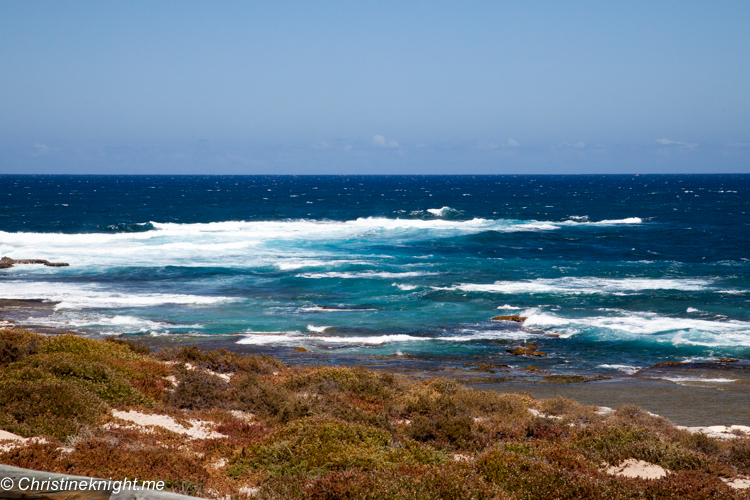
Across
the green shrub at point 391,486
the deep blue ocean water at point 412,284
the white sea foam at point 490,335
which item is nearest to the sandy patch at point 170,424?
the green shrub at point 391,486

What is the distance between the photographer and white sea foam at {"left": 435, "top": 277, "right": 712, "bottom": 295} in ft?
115

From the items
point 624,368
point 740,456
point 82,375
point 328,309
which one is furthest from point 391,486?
point 328,309

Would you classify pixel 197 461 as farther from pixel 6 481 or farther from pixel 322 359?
pixel 322 359

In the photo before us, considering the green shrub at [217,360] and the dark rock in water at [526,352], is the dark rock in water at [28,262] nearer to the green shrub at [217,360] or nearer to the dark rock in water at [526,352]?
the green shrub at [217,360]

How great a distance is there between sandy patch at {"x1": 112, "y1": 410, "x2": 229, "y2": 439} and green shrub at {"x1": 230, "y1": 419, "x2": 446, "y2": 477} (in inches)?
61.6

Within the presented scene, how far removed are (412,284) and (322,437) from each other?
1118 inches

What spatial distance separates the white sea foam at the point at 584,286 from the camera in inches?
1375

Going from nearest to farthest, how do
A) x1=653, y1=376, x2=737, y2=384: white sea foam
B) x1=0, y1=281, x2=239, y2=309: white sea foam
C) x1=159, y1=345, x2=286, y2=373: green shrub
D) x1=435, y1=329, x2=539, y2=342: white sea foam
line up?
x1=159, y1=345, x2=286, y2=373: green shrub
x1=653, y1=376, x2=737, y2=384: white sea foam
x1=435, y1=329, x2=539, y2=342: white sea foam
x1=0, y1=281, x2=239, y2=309: white sea foam

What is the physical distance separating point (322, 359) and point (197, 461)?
13.4 meters

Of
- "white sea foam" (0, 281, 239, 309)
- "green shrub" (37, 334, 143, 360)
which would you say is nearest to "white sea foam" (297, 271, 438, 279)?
"white sea foam" (0, 281, 239, 309)

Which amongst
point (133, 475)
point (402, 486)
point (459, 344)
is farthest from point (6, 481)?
point (459, 344)

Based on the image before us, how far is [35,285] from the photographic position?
1401 inches

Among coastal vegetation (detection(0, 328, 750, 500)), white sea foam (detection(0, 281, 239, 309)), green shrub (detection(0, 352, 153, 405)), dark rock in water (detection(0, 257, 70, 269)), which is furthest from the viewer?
dark rock in water (detection(0, 257, 70, 269))

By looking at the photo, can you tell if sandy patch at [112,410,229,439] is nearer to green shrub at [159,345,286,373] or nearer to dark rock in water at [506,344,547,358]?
green shrub at [159,345,286,373]
